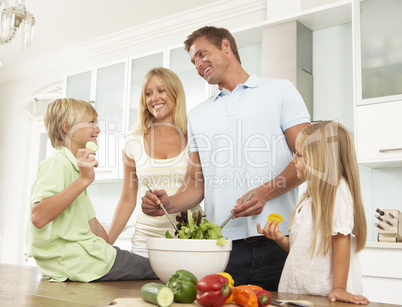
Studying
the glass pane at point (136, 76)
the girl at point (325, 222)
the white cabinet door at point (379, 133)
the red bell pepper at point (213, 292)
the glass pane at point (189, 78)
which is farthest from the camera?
the glass pane at point (136, 76)

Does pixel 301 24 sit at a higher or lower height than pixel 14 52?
lower

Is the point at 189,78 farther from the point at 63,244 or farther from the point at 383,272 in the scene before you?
the point at 63,244

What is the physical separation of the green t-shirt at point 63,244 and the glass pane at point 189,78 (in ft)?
7.67

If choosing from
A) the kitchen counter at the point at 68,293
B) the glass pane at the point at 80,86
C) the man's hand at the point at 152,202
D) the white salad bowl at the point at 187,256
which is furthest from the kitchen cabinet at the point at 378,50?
the glass pane at the point at 80,86

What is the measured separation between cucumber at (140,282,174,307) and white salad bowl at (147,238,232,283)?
0.14 meters

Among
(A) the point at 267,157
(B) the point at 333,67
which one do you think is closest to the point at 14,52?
(B) the point at 333,67

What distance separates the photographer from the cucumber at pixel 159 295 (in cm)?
88

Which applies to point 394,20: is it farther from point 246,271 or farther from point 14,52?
point 14,52

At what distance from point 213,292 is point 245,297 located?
9 cm

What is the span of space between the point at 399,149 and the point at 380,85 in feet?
1.41

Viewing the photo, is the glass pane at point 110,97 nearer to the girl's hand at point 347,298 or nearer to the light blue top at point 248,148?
the light blue top at point 248,148

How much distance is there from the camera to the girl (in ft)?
4.25

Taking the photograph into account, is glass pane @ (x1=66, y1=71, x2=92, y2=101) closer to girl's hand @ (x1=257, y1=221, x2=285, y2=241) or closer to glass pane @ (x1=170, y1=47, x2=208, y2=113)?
glass pane @ (x1=170, y1=47, x2=208, y2=113)

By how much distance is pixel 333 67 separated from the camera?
11.0 feet
